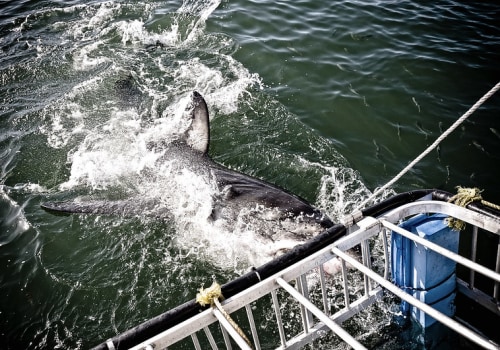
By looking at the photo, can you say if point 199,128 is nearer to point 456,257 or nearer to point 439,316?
point 456,257

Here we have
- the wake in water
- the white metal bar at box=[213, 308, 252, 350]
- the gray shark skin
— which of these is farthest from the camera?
the wake in water

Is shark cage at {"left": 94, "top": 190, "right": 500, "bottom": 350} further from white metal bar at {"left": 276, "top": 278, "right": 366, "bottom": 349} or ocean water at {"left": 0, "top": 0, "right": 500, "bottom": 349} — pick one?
ocean water at {"left": 0, "top": 0, "right": 500, "bottom": 349}

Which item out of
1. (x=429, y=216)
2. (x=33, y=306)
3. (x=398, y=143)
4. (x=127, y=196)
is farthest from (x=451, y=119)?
(x=33, y=306)

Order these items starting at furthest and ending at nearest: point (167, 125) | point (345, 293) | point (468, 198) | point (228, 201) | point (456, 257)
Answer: point (167, 125), point (228, 201), point (345, 293), point (468, 198), point (456, 257)

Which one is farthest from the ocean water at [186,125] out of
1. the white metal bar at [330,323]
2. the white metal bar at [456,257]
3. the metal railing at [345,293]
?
the white metal bar at [330,323]

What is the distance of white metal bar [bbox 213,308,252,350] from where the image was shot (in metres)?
1.84

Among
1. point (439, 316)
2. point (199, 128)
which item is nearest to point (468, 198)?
point (439, 316)

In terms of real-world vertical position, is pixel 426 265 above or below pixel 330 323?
below

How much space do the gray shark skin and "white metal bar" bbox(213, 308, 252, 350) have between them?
1.84m

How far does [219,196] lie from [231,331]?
8.72 ft

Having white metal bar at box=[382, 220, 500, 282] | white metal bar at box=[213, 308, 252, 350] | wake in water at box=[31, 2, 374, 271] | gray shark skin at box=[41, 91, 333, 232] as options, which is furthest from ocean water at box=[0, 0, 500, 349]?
white metal bar at box=[213, 308, 252, 350]

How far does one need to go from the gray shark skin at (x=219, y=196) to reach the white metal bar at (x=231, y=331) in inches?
72.6

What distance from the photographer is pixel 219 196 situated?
448 cm

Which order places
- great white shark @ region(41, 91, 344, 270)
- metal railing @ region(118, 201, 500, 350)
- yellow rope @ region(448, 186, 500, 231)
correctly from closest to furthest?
metal railing @ region(118, 201, 500, 350) → yellow rope @ region(448, 186, 500, 231) → great white shark @ region(41, 91, 344, 270)
